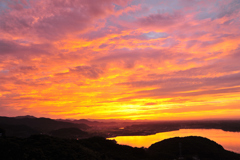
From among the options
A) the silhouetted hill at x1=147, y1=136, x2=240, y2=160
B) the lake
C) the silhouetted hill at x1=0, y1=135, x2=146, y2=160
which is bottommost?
the lake

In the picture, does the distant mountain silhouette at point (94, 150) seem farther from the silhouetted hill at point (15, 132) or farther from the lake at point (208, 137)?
the silhouetted hill at point (15, 132)

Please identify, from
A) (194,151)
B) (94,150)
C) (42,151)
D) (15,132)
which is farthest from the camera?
(15,132)

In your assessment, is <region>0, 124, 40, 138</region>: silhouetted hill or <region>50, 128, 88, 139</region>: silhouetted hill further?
<region>50, 128, 88, 139</region>: silhouetted hill

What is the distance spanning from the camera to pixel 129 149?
3622 cm

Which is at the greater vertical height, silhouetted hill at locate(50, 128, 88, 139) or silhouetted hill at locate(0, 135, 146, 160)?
silhouetted hill at locate(0, 135, 146, 160)

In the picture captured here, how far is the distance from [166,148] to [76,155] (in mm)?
31913

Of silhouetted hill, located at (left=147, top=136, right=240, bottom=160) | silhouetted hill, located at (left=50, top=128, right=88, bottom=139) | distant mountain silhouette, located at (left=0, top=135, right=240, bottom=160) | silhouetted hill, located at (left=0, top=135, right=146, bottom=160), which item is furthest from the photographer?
silhouetted hill, located at (left=50, top=128, right=88, bottom=139)

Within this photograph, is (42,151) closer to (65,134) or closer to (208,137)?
(65,134)

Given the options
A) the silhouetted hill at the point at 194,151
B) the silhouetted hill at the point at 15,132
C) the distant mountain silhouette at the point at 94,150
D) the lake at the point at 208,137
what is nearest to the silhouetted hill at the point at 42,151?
the distant mountain silhouette at the point at 94,150

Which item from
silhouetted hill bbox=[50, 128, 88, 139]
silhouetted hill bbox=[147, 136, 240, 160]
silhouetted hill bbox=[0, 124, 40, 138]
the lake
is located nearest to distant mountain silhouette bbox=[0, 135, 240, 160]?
silhouetted hill bbox=[147, 136, 240, 160]

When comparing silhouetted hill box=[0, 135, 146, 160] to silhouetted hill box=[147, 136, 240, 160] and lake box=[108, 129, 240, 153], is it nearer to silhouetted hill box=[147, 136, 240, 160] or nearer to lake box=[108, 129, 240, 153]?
silhouetted hill box=[147, 136, 240, 160]

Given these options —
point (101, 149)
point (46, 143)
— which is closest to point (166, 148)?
point (101, 149)

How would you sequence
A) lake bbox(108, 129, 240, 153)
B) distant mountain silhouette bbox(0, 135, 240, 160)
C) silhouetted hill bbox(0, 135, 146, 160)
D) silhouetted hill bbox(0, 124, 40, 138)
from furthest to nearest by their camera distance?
1. silhouetted hill bbox(0, 124, 40, 138)
2. lake bbox(108, 129, 240, 153)
3. distant mountain silhouette bbox(0, 135, 240, 160)
4. silhouetted hill bbox(0, 135, 146, 160)

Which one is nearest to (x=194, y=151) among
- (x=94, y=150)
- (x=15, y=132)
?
(x=94, y=150)
